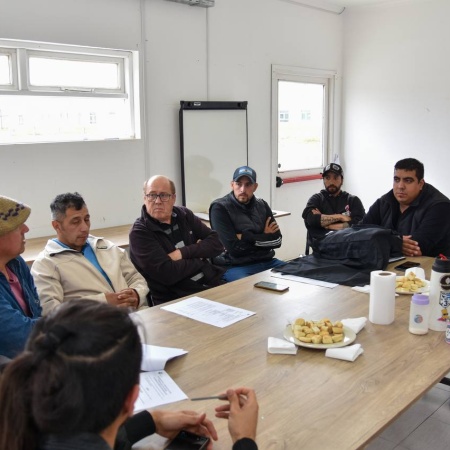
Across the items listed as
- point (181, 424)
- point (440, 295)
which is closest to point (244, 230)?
point (440, 295)

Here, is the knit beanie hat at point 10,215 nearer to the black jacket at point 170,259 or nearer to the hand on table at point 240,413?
the black jacket at point 170,259

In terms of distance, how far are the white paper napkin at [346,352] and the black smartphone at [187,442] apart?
572 millimetres

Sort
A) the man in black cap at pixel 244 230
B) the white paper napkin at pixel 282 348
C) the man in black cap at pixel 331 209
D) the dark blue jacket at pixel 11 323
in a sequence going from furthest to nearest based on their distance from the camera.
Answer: the man in black cap at pixel 331 209, the man in black cap at pixel 244 230, the dark blue jacket at pixel 11 323, the white paper napkin at pixel 282 348

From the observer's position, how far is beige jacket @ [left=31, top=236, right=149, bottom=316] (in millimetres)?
2268

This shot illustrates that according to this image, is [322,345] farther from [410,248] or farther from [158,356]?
[410,248]

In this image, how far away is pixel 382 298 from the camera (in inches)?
73.7

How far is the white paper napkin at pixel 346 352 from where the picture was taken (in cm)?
159

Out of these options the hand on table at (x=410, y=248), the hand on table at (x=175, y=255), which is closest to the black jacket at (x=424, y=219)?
the hand on table at (x=410, y=248)

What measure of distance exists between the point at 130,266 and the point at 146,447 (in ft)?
4.82

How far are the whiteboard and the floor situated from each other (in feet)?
8.12

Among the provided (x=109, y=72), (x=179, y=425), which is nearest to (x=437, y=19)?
(x=109, y=72)

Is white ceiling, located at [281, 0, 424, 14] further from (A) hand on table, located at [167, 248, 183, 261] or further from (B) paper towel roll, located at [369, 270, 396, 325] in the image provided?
(B) paper towel roll, located at [369, 270, 396, 325]

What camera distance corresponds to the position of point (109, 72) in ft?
12.8

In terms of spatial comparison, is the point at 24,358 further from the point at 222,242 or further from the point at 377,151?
the point at 377,151
